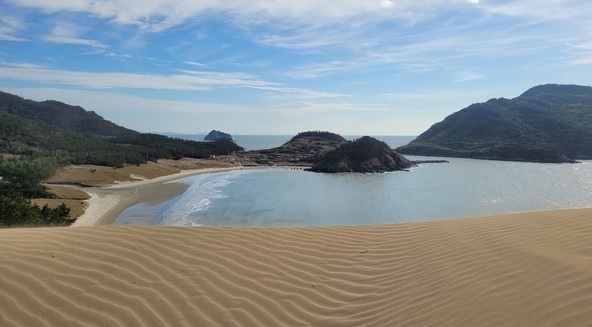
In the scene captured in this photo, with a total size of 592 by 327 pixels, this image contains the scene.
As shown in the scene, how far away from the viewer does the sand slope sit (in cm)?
479

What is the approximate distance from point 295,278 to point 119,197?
3735cm

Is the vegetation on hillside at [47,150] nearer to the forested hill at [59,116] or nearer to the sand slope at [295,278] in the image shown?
the forested hill at [59,116]

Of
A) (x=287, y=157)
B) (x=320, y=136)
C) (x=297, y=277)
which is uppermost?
(x=320, y=136)

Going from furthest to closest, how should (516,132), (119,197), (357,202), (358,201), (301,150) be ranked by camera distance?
(516,132), (301,150), (119,197), (358,201), (357,202)

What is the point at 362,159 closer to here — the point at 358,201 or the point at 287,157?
the point at 287,157

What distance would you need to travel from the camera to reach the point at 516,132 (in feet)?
429

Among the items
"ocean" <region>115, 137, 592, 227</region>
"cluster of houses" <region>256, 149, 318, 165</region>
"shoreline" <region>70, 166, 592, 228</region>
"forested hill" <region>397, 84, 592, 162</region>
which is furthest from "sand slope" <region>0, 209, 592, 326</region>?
"forested hill" <region>397, 84, 592, 162</region>

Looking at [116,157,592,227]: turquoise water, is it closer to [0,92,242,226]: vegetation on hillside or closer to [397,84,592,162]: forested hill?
[0,92,242,226]: vegetation on hillside

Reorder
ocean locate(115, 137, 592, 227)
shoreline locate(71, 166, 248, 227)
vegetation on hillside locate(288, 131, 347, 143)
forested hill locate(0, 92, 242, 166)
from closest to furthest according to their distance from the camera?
ocean locate(115, 137, 592, 227) → shoreline locate(71, 166, 248, 227) → forested hill locate(0, 92, 242, 166) → vegetation on hillside locate(288, 131, 347, 143)

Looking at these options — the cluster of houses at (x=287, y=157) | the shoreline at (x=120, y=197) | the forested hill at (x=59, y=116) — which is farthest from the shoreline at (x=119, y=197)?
the forested hill at (x=59, y=116)

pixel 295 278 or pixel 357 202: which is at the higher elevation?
pixel 295 278

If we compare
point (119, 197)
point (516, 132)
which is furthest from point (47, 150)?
point (516, 132)

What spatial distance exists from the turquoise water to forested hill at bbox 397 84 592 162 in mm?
49236

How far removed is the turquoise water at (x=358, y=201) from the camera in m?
27.7
